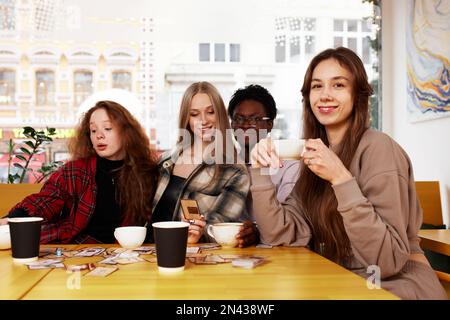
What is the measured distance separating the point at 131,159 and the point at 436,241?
130 centimetres

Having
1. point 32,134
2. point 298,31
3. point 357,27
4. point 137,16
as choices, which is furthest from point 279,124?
point 32,134

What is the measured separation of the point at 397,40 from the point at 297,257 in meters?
3.19

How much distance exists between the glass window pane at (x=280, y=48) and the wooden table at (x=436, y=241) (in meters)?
2.60

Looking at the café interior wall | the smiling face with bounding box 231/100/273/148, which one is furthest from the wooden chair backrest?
the smiling face with bounding box 231/100/273/148

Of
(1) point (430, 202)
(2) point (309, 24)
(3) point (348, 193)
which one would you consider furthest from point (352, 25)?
(3) point (348, 193)

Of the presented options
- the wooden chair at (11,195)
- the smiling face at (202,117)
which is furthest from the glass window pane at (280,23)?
the wooden chair at (11,195)

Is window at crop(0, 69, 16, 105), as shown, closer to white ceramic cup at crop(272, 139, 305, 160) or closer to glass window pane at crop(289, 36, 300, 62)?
glass window pane at crop(289, 36, 300, 62)

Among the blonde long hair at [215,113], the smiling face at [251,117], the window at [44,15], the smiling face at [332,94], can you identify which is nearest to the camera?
the smiling face at [332,94]

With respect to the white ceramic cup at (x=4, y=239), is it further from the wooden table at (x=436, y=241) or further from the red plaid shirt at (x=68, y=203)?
the wooden table at (x=436, y=241)

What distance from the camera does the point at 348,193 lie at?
116cm

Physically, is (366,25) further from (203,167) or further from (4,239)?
(4,239)

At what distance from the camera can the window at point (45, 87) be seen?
4383mm

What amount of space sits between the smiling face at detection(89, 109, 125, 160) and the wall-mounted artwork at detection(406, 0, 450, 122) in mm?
2050

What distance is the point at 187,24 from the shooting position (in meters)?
4.16
